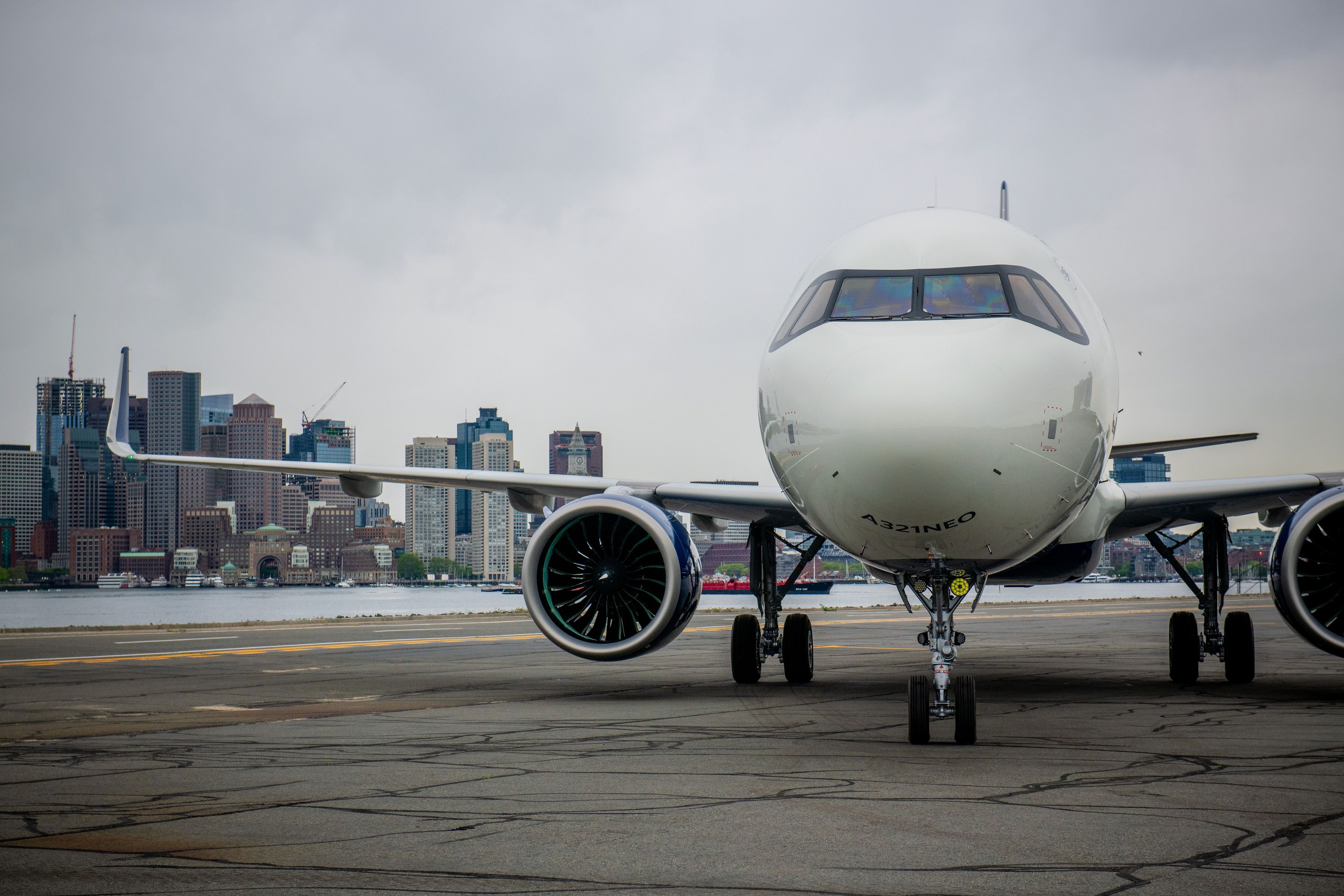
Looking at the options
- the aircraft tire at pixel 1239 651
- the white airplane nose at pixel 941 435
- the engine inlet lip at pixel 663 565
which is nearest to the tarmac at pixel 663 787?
the aircraft tire at pixel 1239 651

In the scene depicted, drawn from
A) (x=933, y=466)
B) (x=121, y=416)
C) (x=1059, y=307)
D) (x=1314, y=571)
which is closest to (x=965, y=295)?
(x=1059, y=307)

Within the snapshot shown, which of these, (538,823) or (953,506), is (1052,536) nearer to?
(953,506)

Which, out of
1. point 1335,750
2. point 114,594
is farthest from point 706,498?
point 114,594

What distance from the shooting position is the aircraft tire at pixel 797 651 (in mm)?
13727

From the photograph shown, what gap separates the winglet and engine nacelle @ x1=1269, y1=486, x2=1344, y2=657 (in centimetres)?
1269

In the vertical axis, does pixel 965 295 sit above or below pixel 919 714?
above

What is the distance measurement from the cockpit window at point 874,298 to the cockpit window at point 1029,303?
723 mm

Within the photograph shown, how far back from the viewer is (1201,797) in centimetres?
623

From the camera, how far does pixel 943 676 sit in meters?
8.62

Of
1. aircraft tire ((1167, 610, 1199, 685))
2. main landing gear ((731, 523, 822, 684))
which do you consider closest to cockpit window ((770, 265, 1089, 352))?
main landing gear ((731, 523, 822, 684))

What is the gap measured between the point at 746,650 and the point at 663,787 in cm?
689

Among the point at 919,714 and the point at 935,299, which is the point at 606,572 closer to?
the point at 919,714

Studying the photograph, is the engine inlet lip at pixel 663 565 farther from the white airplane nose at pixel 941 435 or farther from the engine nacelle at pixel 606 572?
the white airplane nose at pixel 941 435

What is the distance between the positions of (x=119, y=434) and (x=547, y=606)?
7547mm
